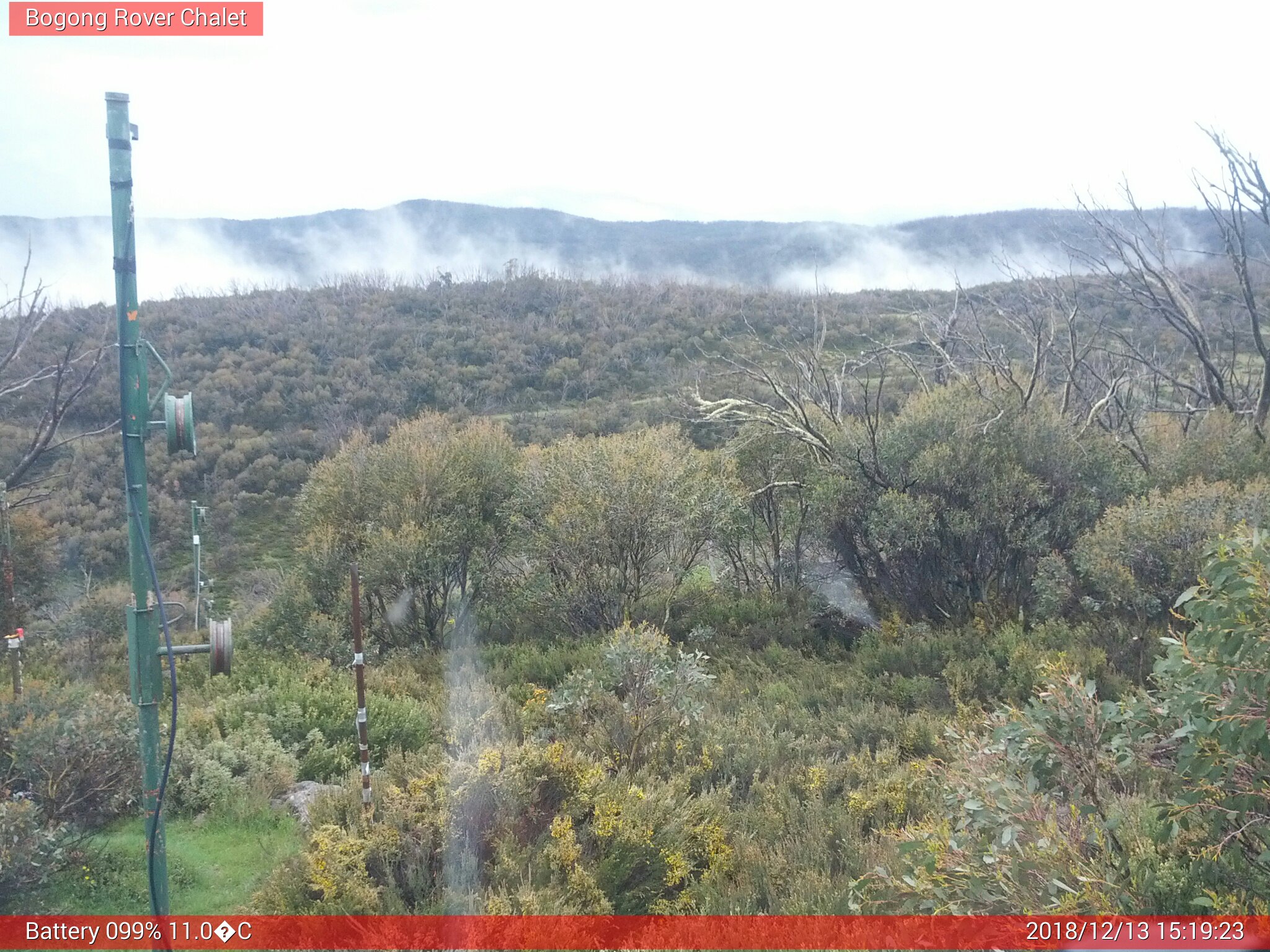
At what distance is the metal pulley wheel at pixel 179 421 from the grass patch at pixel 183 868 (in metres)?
3.26

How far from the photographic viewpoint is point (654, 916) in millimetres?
5168

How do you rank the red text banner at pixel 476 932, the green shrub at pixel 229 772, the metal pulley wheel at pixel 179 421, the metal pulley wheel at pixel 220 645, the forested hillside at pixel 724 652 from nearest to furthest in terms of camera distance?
the metal pulley wheel at pixel 179 421, the metal pulley wheel at pixel 220 645, the forested hillside at pixel 724 652, the red text banner at pixel 476 932, the green shrub at pixel 229 772

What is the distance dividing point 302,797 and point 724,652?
22.8 feet

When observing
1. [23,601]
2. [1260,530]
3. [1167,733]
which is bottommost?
[23,601]

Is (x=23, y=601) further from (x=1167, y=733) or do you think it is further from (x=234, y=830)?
(x=1167, y=733)

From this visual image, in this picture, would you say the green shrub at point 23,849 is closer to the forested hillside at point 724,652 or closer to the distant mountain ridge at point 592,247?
the forested hillside at point 724,652

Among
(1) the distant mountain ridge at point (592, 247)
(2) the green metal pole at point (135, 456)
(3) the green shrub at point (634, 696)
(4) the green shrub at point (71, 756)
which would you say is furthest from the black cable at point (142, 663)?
(1) the distant mountain ridge at point (592, 247)

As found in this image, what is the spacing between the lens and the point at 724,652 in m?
12.7

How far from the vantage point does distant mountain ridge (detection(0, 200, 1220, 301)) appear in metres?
42.5

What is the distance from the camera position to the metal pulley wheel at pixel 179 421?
12.0ft

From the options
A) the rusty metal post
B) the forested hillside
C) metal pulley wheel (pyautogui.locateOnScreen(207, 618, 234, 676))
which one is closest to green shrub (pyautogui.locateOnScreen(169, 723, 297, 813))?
the forested hillside

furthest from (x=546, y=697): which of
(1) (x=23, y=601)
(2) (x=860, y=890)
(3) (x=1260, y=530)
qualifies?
(1) (x=23, y=601)

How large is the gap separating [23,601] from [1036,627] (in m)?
19.0

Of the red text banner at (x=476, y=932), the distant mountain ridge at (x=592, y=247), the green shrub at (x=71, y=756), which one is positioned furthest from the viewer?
the distant mountain ridge at (x=592, y=247)
